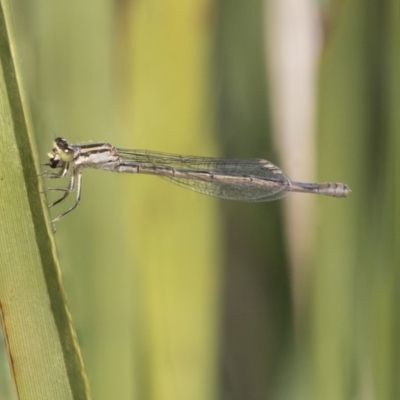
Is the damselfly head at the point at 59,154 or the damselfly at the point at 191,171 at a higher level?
the damselfly head at the point at 59,154

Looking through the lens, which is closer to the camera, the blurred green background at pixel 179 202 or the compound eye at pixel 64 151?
the blurred green background at pixel 179 202

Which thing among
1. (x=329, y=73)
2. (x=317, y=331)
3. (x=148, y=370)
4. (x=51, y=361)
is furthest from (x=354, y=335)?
(x=51, y=361)

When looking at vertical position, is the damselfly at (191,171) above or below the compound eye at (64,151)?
below

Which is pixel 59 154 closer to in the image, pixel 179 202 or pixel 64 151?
pixel 64 151

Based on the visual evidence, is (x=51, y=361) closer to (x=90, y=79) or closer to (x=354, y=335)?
(x=90, y=79)

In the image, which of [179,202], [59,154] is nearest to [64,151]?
[59,154]
